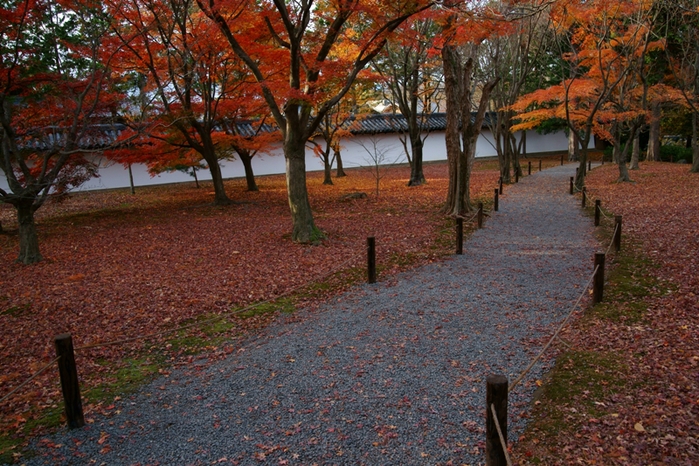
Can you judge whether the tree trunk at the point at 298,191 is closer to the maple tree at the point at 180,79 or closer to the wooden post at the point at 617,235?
A: the maple tree at the point at 180,79

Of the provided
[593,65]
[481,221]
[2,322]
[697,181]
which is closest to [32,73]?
[2,322]

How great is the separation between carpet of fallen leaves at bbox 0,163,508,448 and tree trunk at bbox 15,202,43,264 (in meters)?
0.23

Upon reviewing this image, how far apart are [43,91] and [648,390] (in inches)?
547

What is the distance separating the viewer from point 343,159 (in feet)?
109

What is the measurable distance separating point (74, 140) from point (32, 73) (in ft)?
11.1

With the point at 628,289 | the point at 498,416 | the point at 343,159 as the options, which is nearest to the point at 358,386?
the point at 498,416

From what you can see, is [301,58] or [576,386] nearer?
[576,386]

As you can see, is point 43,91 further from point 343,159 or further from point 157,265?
point 343,159

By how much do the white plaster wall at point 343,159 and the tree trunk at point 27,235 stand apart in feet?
42.6

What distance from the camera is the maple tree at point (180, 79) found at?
13148 millimetres

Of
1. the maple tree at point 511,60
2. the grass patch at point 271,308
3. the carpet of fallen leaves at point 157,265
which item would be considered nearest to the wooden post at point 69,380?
the carpet of fallen leaves at point 157,265

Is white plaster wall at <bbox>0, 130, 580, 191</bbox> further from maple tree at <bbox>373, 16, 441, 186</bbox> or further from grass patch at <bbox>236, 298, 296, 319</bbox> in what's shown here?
grass patch at <bbox>236, 298, 296, 319</bbox>

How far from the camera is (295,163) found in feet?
37.2

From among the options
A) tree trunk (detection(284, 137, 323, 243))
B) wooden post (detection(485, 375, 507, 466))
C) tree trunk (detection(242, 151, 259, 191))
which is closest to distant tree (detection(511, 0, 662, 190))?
tree trunk (detection(284, 137, 323, 243))
